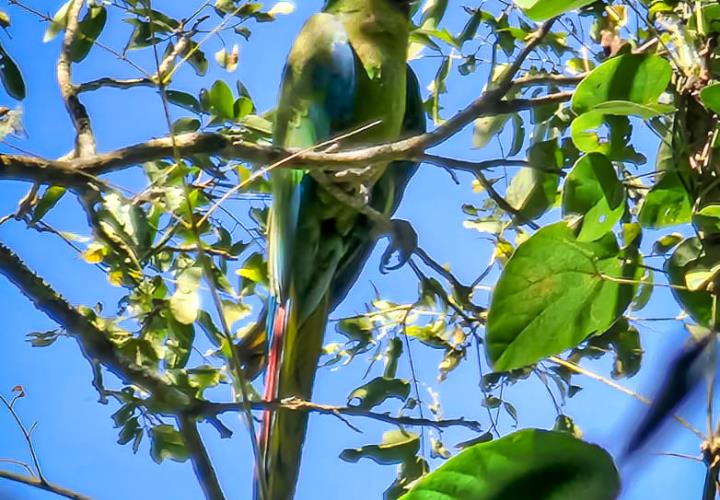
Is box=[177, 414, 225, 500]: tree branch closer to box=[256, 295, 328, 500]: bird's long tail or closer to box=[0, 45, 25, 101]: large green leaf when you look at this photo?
box=[256, 295, 328, 500]: bird's long tail

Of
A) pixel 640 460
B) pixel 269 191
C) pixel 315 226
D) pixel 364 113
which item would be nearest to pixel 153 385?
pixel 269 191

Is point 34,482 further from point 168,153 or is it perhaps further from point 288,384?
point 288,384

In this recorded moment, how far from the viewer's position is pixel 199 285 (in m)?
0.94

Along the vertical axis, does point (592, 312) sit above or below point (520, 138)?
below

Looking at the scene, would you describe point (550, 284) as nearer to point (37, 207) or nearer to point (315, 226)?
point (37, 207)

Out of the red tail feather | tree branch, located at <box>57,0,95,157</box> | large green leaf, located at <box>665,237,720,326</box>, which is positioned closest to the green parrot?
the red tail feather

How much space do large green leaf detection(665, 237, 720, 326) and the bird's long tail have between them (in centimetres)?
46

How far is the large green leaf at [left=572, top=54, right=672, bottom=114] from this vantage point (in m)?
0.55

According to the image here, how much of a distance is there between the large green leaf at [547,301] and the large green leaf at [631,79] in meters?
0.10

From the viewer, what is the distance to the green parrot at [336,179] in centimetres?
120

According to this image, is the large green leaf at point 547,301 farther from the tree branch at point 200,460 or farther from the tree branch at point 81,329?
the tree branch at point 81,329

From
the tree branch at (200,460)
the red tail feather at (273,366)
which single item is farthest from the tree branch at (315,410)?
the red tail feather at (273,366)

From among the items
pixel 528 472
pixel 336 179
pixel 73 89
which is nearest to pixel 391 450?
pixel 336 179

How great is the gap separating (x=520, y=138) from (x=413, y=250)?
19cm
